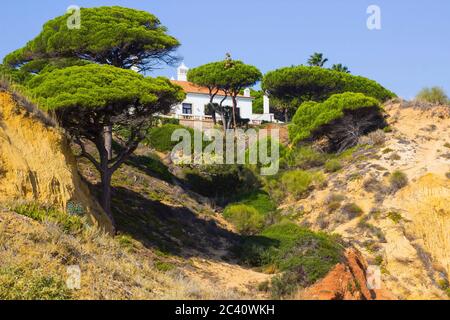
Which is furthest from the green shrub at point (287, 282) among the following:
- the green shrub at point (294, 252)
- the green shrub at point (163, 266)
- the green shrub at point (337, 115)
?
the green shrub at point (337, 115)

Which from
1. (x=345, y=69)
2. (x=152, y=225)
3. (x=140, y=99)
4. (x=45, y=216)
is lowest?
(x=152, y=225)

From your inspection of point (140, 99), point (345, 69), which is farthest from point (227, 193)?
point (345, 69)

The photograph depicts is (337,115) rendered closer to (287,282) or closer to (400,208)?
(400,208)

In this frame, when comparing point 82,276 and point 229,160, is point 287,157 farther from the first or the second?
point 82,276

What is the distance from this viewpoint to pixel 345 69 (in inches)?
2645

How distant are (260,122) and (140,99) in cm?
3415

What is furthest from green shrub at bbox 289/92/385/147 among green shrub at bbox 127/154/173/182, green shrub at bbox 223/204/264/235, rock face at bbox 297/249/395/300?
rock face at bbox 297/249/395/300

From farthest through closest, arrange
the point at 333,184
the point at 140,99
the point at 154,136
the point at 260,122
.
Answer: the point at 260,122 < the point at 154,136 < the point at 333,184 < the point at 140,99

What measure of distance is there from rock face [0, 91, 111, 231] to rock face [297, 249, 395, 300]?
6926mm

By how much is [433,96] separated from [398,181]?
48.3ft

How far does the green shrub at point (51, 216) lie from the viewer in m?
14.2

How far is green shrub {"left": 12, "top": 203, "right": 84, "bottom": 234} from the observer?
14.2m

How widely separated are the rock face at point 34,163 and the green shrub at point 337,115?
2357cm

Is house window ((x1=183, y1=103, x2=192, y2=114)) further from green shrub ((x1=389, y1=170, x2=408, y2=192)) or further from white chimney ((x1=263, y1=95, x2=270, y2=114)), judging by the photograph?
green shrub ((x1=389, y1=170, x2=408, y2=192))
